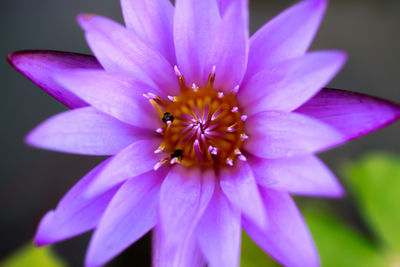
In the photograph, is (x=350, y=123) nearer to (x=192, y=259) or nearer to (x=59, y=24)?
(x=192, y=259)

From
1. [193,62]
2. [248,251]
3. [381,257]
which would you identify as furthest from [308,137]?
[381,257]

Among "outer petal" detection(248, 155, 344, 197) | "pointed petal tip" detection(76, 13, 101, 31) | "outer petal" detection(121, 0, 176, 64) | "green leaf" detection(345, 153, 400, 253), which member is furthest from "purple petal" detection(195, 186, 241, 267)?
"green leaf" detection(345, 153, 400, 253)

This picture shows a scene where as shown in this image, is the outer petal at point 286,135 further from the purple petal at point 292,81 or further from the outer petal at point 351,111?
the outer petal at point 351,111

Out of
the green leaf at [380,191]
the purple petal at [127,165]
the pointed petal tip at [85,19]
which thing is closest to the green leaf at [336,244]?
the green leaf at [380,191]

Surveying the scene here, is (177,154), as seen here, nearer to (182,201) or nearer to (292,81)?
(182,201)

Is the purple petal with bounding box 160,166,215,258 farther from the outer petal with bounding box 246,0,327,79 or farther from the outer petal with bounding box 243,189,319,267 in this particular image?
the outer petal with bounding box 246,0,327,79
